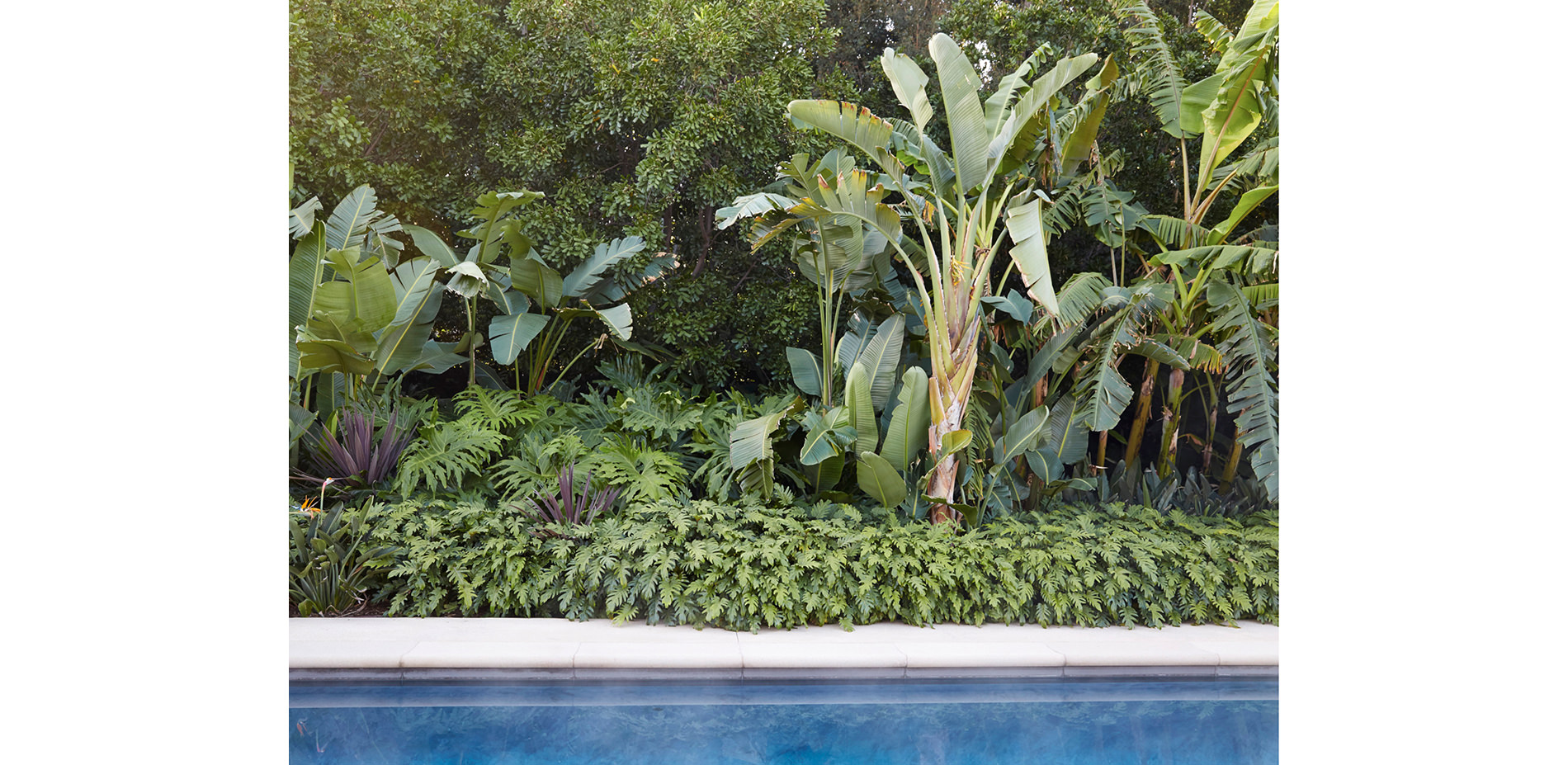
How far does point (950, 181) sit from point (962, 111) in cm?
48

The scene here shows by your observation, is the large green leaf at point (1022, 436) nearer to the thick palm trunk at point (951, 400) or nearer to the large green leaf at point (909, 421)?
the thick palm trunk at point (951, 400)

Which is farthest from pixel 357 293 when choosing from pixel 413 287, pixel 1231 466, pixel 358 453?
pixel 1231 466

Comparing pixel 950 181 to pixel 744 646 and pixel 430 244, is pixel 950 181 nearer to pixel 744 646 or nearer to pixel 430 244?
pixel 744 646

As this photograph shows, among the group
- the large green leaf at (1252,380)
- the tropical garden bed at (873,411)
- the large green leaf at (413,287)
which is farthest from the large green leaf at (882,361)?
the large green leaf at (413,287)

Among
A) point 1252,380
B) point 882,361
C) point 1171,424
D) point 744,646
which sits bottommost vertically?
point 744,646

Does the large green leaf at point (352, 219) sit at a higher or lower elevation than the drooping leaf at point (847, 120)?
lower

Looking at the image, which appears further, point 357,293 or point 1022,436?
point 1022,436

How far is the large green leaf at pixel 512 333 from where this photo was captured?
5570mm

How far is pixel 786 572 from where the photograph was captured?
4.14 meters

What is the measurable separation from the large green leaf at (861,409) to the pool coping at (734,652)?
1232 mm

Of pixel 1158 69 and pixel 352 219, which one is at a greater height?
pixel 1158 69
